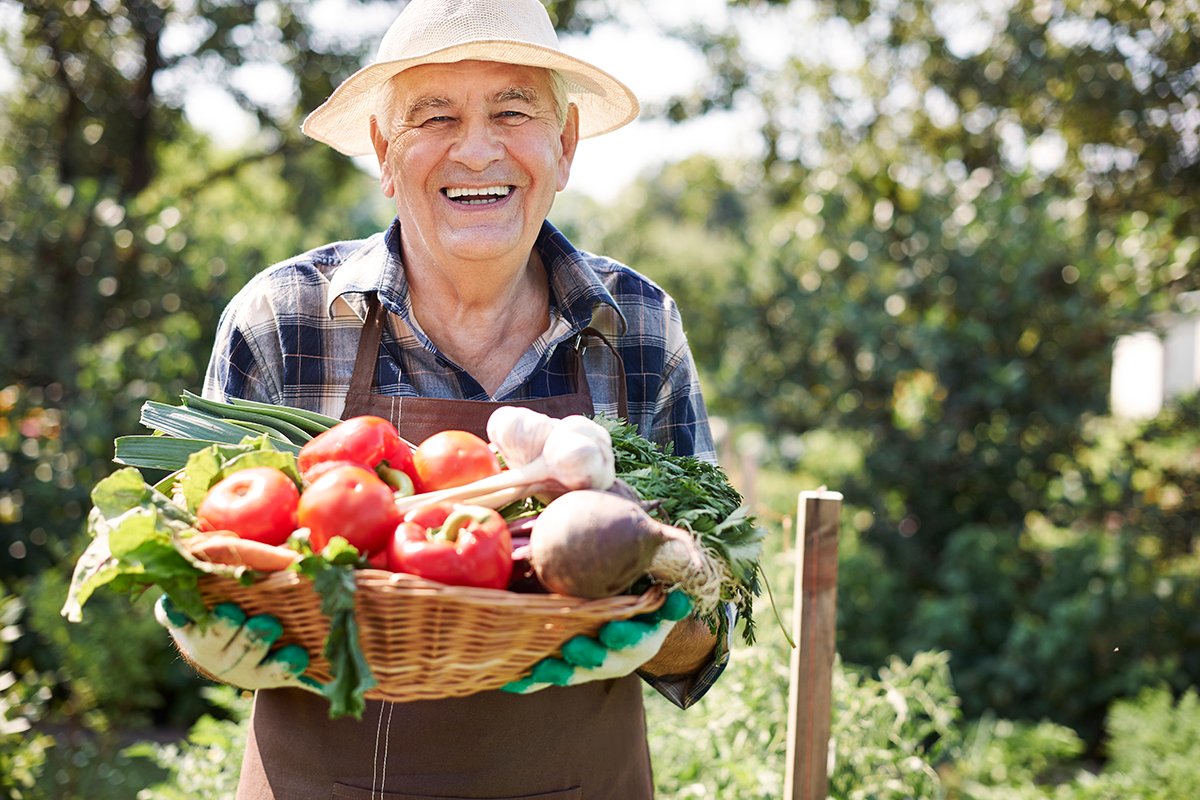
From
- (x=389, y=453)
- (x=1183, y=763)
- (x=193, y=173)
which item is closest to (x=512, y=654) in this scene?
(x=389, y=453)

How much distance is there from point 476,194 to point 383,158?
29 cm

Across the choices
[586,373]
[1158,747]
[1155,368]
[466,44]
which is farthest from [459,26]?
[1155,368]

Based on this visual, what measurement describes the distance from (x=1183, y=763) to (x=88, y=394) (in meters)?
5.09

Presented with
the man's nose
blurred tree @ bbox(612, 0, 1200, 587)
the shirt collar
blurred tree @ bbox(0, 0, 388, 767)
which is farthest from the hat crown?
blurred tree @ bbox(612, 0, 1200, 587)

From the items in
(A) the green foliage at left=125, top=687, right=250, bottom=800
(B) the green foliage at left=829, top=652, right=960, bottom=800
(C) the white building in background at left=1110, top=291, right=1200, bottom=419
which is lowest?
(A) the green foliage at left=125, top=687, right=250, bottom=800

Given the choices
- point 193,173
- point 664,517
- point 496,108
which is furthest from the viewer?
point 193,173

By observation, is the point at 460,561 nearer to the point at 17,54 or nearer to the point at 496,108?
the point at 496,108

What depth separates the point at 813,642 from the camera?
2.37 m

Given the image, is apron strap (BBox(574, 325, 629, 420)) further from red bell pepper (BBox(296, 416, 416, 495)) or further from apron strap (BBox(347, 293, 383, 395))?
red bell pepper (BBox(296, 416, 416, 495))

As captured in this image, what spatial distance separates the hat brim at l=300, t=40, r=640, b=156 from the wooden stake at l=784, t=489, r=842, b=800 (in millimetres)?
954

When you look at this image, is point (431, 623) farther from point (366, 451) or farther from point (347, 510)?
point (366, 451)

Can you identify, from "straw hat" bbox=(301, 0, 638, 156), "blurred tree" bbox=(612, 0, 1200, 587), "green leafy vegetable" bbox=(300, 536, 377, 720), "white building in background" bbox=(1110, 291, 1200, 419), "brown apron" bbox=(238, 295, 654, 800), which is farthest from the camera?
"white building in background" bbox=(1110, 291, 1200, 419)

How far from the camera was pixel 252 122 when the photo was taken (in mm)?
8867

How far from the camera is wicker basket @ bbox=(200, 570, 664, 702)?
1.44m
